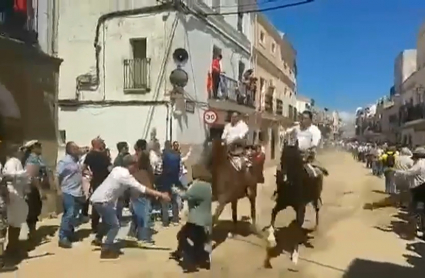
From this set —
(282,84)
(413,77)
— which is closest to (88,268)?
(282,84)

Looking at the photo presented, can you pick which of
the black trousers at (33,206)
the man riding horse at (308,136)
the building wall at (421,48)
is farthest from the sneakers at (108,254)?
the building wall at (421,48)

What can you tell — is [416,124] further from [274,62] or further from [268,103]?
[268,103]

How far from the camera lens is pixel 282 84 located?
3136 cm

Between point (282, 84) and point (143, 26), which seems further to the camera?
point (282, 84)

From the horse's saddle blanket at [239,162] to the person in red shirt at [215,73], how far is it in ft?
29.6

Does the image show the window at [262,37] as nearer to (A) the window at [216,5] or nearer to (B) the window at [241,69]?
(B) the window at [241,69]

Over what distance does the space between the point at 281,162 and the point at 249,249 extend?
57.1 inches

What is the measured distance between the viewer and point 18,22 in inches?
383

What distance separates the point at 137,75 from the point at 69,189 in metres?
8.33

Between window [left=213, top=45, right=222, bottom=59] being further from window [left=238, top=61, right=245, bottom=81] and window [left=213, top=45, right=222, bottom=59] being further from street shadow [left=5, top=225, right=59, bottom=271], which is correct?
street shadow [left=5, top=225, right=59, bottom=271]

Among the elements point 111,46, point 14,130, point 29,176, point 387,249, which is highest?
point 111,46

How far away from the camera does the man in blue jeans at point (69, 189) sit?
26.6ft

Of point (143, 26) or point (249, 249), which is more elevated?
point (143, 26)

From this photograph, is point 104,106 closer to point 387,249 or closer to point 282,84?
point 387,249
